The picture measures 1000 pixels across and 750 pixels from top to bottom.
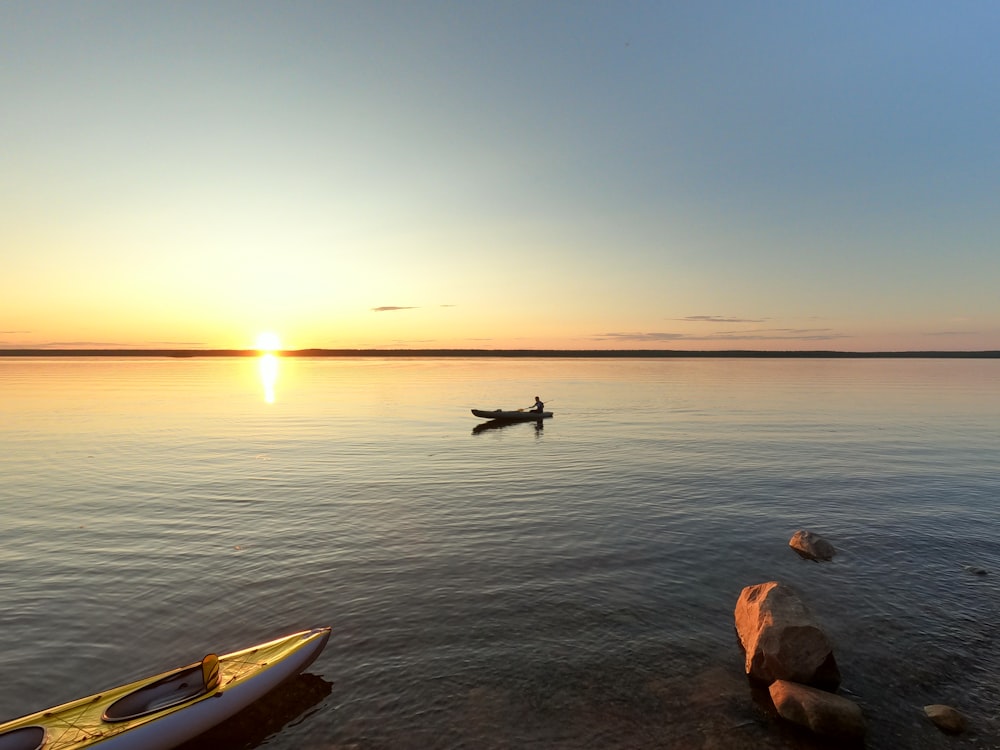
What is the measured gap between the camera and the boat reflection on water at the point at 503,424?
2320 inches

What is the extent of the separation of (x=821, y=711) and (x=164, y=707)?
13032 mm

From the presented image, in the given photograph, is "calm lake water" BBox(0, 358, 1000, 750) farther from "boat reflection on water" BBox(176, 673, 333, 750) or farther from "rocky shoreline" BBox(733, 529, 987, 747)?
"rocky shoreline" BBox(733, 529, 987, 747)

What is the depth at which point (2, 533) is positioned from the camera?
24188 mm

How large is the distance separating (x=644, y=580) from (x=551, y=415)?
48.2 metres

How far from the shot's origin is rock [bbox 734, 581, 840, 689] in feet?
41.2

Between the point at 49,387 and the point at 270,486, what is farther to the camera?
the point at 49,387

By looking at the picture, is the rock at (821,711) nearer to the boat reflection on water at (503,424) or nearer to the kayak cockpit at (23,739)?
the kayak cockpit at (23,739)

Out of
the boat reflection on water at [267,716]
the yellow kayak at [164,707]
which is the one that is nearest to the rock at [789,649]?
the boat reflection on water at [267,716]

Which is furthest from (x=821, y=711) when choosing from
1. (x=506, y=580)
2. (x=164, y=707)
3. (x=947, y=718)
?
(x=164, y=707)

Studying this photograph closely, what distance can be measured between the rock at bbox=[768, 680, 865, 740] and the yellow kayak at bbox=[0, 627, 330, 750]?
10442 mm

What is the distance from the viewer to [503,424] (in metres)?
63.1

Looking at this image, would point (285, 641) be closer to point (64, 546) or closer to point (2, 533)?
point (64, 546)

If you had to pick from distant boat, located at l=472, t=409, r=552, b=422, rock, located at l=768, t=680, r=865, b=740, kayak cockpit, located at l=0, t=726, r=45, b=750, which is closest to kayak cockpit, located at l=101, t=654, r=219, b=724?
kayak cockpit, located at l=0, t=726, r=45, b=750

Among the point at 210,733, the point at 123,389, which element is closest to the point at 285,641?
the point at 210,733
